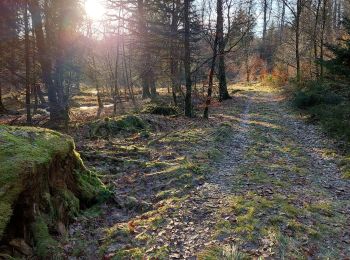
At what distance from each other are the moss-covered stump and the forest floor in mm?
371

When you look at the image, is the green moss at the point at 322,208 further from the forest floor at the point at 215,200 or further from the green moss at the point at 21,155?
the green moss at the point at 21,155

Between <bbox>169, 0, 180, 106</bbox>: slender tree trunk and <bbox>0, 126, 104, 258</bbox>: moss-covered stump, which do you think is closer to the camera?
<bbox>0, 126, 104, 258</bbox>: moss-covered stump

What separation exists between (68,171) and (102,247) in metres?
1.66

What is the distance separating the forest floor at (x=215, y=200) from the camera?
16.9 ft

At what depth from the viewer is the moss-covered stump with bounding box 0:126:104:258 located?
14.5 ft

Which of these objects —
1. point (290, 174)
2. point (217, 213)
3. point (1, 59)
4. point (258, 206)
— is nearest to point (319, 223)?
point (258, 206)

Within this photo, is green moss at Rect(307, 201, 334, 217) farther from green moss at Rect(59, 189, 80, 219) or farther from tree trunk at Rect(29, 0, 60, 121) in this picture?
tree trunk at Rect(29, 0, 60, 121)

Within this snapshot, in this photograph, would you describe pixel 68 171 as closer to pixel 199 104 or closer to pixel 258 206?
pixel 258 206

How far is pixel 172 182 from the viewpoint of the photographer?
7785mm

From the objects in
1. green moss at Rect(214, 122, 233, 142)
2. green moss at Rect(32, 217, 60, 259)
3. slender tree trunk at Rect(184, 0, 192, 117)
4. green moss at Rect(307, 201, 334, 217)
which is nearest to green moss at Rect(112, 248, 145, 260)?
green moss at Rect(32, 217, 60, 259)

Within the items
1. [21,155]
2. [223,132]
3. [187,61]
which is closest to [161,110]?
[187,61]

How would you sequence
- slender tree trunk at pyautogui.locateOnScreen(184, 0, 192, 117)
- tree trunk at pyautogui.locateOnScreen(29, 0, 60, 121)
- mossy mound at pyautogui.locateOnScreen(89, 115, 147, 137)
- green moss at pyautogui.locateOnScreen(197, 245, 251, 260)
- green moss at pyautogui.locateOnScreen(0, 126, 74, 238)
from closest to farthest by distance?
green moss at pyautogui.locateOnScreen(0, 126, 74, 238) → green moss at pyautogui.locateOnScreen(197, 245, 251, 260) → mossy mound at pyautogui.locateOnScreen(89, 115, 147, 137) → tree trunk at pyautogui.locateOnScreen(29, 0, 60, 121) → slender tree trunk at pyautogui.locateOnScreen(184, 0, 192, 117)

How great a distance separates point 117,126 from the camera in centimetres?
1339

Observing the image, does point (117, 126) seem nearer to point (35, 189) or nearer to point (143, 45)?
point (35, 189)
